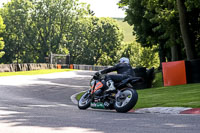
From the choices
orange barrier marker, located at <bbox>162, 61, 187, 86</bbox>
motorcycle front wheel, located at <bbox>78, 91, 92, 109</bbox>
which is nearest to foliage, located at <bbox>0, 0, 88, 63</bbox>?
orange barrier marker, located at <bbox>162, 61, 187, 86</bbox>

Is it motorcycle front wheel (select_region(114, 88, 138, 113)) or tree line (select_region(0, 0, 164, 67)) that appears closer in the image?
motorcycle front wheel (select_region(114, 88, 138, 113))

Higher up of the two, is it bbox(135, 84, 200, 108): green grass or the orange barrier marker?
the orange barrier marker

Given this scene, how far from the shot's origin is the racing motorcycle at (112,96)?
32.8 feet

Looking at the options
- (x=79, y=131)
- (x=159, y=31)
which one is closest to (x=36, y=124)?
(x=79, y=131)

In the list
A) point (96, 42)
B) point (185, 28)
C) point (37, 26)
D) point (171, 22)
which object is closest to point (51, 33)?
point (37, 26)

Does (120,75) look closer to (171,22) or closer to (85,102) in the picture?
(85,102)

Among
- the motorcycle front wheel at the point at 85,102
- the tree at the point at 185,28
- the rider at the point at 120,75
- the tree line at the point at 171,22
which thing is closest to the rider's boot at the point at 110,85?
the rider at the point at 120,75

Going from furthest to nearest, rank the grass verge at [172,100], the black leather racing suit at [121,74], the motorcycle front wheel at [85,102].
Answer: the motorcycle front wheel at [85,102], the grass verge at [172,100], the black leather racing suit at [121,74]

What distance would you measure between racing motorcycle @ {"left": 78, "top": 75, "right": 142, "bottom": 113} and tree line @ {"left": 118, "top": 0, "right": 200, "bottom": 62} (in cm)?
1604

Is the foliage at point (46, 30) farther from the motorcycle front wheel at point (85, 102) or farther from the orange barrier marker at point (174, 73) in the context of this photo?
the motorcycle front wheel at point (85, 102)

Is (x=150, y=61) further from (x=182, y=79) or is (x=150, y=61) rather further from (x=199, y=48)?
(x=182, y=79)

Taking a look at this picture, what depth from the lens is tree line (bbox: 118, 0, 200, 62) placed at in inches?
1063

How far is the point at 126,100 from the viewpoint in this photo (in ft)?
33.1

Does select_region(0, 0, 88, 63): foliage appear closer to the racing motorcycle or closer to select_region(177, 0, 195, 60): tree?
select_region(177, 0, 195, 60): tree
